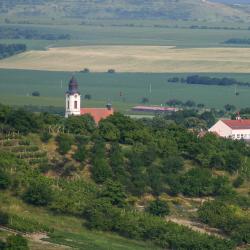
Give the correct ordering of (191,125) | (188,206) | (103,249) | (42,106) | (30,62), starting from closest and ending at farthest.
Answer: (103,249), (188,206), (191,125), (42,106), (30,62)

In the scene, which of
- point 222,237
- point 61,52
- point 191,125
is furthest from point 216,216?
point 61,52

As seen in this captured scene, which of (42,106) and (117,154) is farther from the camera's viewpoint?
(42,106)

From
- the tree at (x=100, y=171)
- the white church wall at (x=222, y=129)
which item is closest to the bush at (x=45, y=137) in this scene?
the tree at (x=100, y=171)

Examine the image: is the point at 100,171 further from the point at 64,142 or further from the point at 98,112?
the point at 98,112

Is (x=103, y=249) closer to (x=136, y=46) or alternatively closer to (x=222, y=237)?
(x=222, y=237)

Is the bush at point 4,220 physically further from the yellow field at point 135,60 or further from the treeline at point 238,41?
the treeline at point 238,41

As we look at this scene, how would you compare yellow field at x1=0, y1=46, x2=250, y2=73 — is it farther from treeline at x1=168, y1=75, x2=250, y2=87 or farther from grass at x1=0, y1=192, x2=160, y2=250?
grass at x1=0, y1=192, x2=160, y2=250
